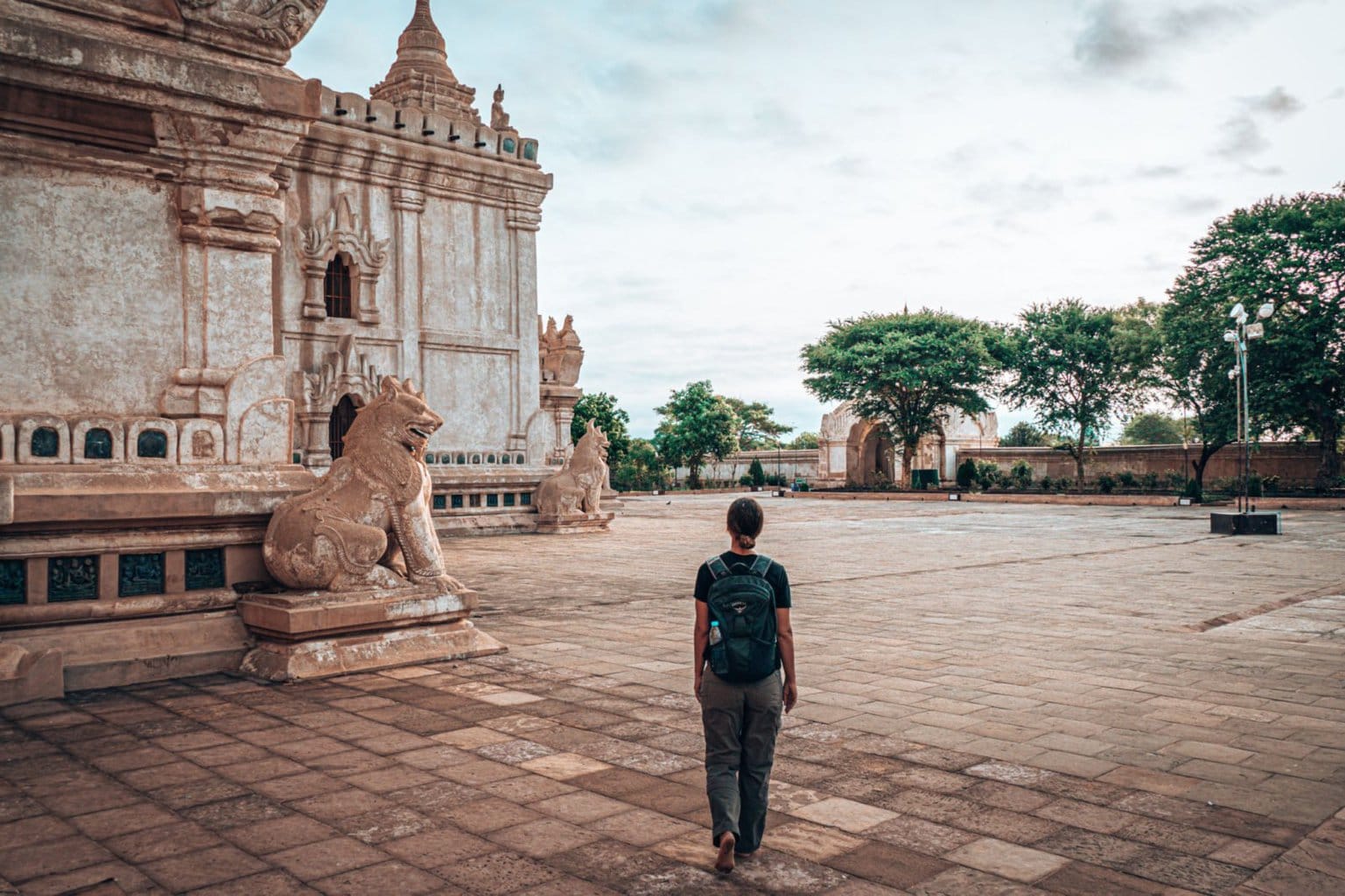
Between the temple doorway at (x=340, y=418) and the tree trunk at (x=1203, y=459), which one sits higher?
the temple doorway at (x=340, y=418)

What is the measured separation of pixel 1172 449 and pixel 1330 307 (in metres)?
10.0

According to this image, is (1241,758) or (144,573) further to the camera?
(144,573)

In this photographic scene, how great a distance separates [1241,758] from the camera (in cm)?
465

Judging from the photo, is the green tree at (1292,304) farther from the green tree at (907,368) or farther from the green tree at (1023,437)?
the green tree at (1023,437)

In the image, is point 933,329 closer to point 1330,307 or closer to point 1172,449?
point 1172,449

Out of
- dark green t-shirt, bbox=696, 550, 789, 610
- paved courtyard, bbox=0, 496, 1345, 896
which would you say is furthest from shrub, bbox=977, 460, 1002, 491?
dark green t-shirt, bbox=696, 550, 789, 610

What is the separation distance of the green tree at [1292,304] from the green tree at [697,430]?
21.9 m

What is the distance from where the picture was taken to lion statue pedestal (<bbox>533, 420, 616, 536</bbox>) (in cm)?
1995

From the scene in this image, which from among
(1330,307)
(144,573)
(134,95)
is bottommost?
(144,573)

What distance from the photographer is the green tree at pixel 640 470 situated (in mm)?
45719

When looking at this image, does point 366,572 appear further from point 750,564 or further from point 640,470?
point 640,470

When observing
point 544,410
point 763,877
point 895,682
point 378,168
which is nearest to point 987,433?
point 544,410

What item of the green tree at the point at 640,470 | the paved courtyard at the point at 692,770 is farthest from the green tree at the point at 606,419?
the paved courtyard at the point at 692,770

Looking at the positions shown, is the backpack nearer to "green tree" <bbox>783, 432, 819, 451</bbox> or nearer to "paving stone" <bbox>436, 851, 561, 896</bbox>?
"paving stone" <bbox>436, 851, 561, 896</bbox>
